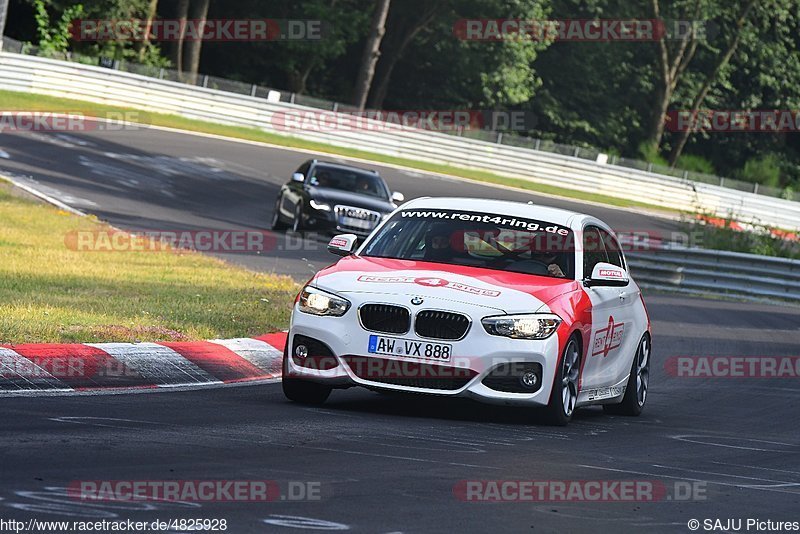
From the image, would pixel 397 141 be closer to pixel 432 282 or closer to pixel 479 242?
pixel 479 242

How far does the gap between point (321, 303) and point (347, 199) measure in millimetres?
17574

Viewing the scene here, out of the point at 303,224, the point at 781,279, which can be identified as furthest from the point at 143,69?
the point at 781,279

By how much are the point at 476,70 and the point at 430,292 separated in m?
56.6

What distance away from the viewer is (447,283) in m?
10.2

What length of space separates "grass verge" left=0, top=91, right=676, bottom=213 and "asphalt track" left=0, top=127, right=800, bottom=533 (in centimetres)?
3107

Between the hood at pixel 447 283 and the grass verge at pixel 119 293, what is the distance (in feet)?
7.23

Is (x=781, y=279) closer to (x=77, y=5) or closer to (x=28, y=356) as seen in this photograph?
(x=28, y=356)

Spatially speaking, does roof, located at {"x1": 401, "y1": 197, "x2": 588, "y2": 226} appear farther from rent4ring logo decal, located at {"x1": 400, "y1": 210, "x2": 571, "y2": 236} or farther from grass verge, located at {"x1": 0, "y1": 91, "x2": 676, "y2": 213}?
grass verge, located at {"x1": 0, "y1": 91, "x2": 676, "y2": 213}

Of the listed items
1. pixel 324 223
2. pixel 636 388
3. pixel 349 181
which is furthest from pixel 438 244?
pixel 349 181

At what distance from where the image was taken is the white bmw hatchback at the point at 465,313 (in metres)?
9.88

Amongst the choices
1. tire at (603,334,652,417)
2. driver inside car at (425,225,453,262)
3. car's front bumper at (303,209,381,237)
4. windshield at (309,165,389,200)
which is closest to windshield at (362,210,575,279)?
driver inside car at (425,225,453,262)

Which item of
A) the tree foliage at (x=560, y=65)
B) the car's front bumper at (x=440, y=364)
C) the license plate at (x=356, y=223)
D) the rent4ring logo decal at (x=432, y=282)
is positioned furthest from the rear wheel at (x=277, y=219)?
the tree foliage at (x=560, y=65)

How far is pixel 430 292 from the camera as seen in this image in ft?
32.8

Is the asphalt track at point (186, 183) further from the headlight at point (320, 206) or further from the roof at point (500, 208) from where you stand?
the roof at point (500, 208)
